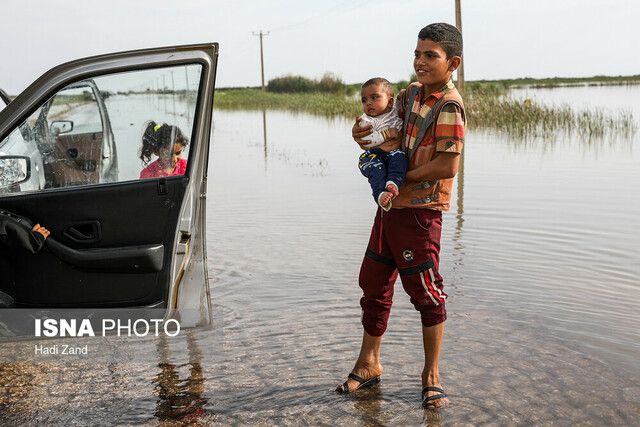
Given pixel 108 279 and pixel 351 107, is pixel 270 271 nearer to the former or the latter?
pixel 108 279

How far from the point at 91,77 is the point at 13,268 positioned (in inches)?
43.4

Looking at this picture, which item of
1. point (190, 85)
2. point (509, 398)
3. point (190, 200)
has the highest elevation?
point (190, 85)

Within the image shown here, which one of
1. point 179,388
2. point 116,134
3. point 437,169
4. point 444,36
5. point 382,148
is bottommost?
point 179,388

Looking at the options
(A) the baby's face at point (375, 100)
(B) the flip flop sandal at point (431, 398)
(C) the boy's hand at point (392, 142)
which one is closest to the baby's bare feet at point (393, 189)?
(C) the boy's hand at point (392, 142)

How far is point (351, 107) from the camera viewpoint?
107 feet

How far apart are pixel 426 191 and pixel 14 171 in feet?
7.18

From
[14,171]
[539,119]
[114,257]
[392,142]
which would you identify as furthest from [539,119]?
[14,171]

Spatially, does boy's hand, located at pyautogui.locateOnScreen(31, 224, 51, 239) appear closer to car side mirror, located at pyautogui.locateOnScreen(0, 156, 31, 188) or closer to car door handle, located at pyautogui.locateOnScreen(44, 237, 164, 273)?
car door handle, located at pyautogui.locateOnScreen(44, 237, 164, 273)

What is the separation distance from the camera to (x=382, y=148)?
3809 millimetres

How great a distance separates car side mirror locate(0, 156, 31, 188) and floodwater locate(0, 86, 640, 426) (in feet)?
3.90

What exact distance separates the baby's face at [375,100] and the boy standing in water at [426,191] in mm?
117

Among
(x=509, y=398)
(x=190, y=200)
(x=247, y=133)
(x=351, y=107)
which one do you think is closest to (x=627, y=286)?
(x=509, y=398)

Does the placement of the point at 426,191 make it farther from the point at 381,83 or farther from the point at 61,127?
the point at 61,127

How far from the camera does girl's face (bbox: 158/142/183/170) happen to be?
4.09m
